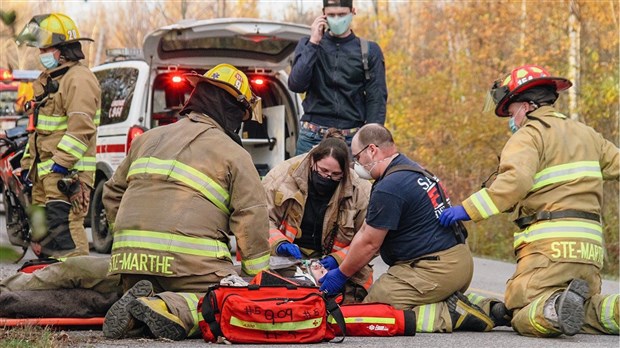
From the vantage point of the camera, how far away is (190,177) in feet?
17.2

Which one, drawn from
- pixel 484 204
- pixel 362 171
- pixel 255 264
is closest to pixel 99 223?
pixel 362 171

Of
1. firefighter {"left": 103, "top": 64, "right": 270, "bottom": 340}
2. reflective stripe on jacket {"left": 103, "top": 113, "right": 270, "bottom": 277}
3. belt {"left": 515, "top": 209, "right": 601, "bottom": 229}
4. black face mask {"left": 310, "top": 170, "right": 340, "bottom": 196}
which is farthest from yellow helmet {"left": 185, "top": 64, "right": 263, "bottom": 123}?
belt {"left": 515, "top": 209, "right": 601, "bottom": 229}

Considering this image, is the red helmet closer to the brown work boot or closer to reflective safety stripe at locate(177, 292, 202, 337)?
the brown work boot

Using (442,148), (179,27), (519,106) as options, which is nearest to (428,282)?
(519,106)

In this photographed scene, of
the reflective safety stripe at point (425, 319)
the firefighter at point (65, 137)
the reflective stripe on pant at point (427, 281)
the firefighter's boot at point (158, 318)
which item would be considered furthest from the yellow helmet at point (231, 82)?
the firefighter at point (65, 137)

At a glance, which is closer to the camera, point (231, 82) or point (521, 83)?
point (231, 82)

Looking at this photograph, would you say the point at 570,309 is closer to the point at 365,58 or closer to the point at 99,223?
the point at 365,58

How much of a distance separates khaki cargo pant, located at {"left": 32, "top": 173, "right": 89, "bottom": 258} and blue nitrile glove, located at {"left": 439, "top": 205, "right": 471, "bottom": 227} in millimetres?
3136

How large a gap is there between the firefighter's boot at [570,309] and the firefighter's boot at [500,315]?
582mm

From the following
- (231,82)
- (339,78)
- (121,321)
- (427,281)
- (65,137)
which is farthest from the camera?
(339,78)

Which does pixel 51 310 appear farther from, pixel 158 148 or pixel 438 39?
pixel 438 39

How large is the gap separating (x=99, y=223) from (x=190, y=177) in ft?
19.0

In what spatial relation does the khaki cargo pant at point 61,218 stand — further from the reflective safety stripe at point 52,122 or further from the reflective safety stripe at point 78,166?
the reflective safety stripe at point 52,122

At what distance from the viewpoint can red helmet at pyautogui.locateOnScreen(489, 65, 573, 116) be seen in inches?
245
